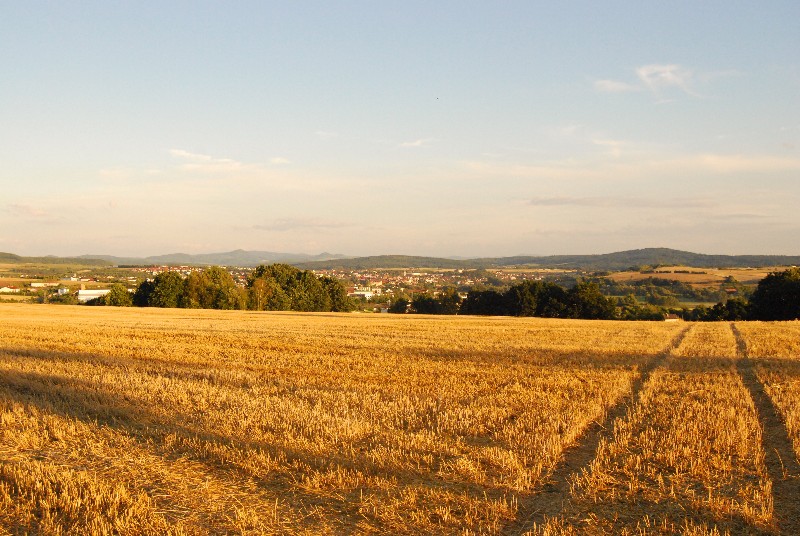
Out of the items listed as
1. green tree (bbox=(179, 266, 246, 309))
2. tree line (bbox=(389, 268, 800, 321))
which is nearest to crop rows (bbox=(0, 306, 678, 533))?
tree line (bbox=(389, 268, 800, 321))

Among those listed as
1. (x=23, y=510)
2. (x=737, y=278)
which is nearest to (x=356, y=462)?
(x=23, y=510)

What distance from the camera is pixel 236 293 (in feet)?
269

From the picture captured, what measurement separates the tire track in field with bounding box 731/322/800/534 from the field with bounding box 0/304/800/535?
0.04m

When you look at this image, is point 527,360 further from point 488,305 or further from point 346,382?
point 488,305

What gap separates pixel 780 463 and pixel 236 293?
79.1m

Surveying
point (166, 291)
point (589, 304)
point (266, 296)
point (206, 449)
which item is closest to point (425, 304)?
point (266, 296)

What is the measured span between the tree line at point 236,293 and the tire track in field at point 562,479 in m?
74.7

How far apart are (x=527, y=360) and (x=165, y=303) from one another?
69.1 metres

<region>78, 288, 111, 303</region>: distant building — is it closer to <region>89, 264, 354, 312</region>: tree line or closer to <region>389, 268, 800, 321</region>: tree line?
<region>89, 264, 354, 312</region>: tree line

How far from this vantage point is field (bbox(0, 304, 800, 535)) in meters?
6.42

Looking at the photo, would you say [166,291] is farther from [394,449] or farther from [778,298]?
[394,449]

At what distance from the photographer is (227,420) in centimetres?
1015

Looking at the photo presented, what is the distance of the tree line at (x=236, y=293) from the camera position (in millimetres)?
80688

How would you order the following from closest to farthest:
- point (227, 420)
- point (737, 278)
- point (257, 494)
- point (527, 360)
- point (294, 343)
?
point (257, 494), point (227, 420), point (527, 360), point (294, 343), point (737, 278)
